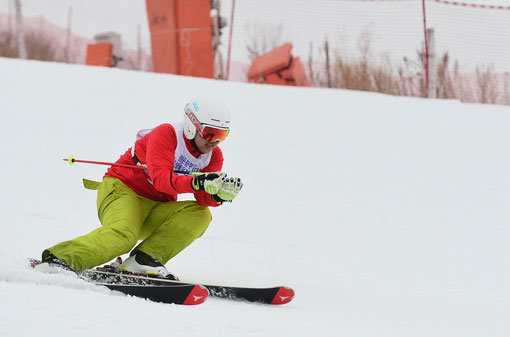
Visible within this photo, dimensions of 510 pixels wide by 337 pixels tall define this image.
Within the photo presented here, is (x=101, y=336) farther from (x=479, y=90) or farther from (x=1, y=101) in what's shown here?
(x=479, y=90)

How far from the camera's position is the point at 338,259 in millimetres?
6070

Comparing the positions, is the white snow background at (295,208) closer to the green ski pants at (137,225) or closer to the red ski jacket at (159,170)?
the green ski pants at (137,225)

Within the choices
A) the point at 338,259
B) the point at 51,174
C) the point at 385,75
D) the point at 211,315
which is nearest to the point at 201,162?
the point at 211,315

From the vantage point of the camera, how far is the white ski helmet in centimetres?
386

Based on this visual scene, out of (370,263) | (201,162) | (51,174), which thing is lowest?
(370,263)

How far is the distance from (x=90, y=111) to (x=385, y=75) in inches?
203

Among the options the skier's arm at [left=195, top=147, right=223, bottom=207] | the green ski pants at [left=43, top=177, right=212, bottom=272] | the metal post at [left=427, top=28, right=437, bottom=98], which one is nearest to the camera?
the green ski pants at [left=43, top=177, right=212, bottom=272]

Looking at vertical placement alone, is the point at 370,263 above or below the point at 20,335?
below

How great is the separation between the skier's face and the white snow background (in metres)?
0.85

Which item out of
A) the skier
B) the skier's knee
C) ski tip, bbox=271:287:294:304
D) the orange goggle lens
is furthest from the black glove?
ski tip, bbox=271:287:294:304

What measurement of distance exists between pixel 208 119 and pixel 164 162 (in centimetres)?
34

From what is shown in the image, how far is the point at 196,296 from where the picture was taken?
347 cm

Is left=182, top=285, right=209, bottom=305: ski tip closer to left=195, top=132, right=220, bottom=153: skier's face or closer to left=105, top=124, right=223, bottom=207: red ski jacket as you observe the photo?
left=105, top=124, right=223, bottom=207: red ski jacket

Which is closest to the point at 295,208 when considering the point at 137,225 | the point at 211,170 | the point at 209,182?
the point at 211,170
